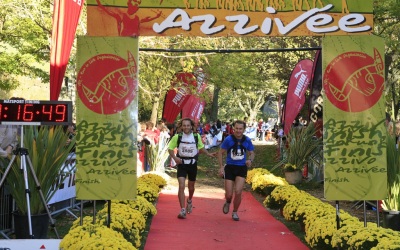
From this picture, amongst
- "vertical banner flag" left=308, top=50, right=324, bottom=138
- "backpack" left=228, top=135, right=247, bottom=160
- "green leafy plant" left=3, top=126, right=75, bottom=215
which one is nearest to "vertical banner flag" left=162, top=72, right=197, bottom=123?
"vertical banner flag" left=308, top=50, right=324, bottom=138

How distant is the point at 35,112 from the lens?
7.62 metres


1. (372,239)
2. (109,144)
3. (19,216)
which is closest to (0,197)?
(19,216)

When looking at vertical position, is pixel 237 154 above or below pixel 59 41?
below

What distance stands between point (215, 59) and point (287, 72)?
3.70 metres

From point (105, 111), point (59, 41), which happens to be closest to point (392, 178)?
point (105, 111)

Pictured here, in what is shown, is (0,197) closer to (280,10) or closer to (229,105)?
(280,10)

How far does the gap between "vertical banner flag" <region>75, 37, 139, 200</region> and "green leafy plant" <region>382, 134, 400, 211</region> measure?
4378mm

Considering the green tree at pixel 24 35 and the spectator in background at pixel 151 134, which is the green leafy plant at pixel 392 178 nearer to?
the spectator in background at pixel 151 134

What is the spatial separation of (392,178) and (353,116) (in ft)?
8.81

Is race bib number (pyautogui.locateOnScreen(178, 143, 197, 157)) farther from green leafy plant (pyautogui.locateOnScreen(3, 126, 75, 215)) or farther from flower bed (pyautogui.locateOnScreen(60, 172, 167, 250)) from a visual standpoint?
green leafy plant (pyautogui.locateOnScreen(3, 126, 75, 215))

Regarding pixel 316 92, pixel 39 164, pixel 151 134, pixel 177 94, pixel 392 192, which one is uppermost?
pixel 177 94

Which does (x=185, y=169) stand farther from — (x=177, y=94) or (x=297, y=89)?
(x=177, y=94)

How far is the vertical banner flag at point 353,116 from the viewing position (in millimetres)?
7406

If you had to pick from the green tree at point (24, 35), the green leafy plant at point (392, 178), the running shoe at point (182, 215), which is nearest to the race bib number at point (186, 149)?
the running shoe at point (182, 215)
